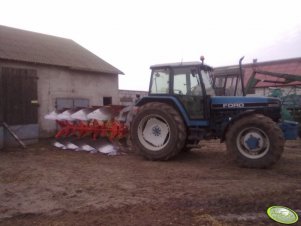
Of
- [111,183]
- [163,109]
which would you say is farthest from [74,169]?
[163,109]

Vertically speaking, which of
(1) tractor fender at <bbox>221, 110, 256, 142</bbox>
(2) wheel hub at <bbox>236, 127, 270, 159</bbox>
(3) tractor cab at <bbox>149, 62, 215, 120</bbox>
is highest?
(3) tractor cab at <bbox>149, 62, 215, 120</bbox>

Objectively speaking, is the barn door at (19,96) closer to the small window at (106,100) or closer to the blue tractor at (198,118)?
the small window at (106,100)

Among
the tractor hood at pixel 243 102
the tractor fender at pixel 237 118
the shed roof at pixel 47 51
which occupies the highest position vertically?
the shed roof at pixel 47 51

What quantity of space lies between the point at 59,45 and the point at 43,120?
4.41 meters

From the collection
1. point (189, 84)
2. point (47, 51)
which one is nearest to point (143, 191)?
point (189, 84)

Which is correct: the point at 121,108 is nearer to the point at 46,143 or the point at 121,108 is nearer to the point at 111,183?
the point at 46,143

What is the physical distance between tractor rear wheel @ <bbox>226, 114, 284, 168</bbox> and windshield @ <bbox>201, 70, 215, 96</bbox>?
1.18 meters

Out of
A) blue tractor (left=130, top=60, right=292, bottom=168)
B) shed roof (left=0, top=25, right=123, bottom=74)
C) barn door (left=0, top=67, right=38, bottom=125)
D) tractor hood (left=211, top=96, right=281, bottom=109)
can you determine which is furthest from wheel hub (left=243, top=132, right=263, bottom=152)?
shed roof (left=0, top=25, right=123, bottom=74)

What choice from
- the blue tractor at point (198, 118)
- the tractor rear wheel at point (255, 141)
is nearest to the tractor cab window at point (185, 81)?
the blue tractor at point (198, 118)

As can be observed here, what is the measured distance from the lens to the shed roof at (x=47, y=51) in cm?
1220

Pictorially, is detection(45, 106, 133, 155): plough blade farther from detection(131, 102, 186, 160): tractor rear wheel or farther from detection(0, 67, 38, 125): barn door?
detection(0, 67, 38, 125): barn door

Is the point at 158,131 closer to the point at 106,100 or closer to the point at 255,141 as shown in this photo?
the point at 255,141

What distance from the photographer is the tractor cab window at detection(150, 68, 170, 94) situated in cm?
834

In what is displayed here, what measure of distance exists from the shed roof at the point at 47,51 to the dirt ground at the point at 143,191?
4797 mm
